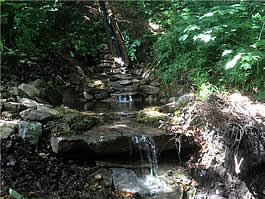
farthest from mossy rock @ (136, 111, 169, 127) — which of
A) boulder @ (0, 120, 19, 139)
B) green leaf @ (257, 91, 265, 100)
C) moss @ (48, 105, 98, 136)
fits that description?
boulder @ (0, 120, 19, 139)

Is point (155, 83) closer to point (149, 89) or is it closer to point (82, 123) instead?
point (149, 89)

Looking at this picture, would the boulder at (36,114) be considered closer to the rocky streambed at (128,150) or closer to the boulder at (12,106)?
the rocky streambed at (128,150)

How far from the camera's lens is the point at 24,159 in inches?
128

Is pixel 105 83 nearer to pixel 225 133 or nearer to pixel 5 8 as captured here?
pixel 5 8

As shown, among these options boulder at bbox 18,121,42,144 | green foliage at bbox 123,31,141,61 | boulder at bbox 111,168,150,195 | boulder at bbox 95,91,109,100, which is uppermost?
green foliage at bbox 123,31,141,61

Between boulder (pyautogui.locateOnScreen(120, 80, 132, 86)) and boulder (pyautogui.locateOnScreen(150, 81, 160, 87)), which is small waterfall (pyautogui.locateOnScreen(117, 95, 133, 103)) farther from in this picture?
boulder (pyautogui.locateOnScreen(150, 81, 160, 87))

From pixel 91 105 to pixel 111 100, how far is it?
0.68m

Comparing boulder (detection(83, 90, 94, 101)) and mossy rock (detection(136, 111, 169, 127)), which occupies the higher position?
boulder (detection(83, 90, 94, 101))

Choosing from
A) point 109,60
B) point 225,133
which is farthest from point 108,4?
point 225,133

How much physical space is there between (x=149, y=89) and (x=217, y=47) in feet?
6.97

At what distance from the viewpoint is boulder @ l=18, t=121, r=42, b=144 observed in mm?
3562

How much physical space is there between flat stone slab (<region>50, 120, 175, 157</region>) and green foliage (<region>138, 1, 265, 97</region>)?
A: 1.44m

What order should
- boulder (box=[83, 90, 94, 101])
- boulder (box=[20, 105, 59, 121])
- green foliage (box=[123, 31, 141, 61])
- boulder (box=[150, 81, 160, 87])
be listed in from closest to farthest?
boulder (box=[20, 105, 59, 121]) < boulder (box=[83, 90, 94, 101]) < boulder (box=[150, 81, 160, 87]) < green foliage (box=[123, 31, 141, 61])

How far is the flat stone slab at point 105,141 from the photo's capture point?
11.3 feet
